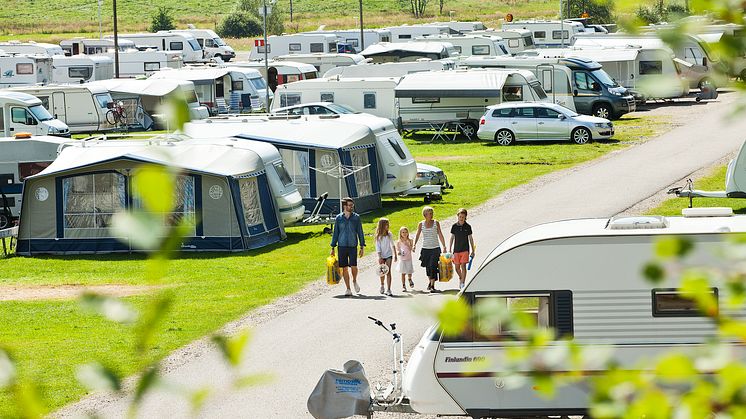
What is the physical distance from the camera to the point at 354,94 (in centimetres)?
4091

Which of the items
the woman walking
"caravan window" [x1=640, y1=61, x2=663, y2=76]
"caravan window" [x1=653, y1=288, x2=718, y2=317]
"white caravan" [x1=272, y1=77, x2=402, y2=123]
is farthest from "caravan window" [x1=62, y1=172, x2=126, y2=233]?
"caravan window" [x1=640, y1=61, x2=663, y2=76]

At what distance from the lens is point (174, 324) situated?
16.6 metres

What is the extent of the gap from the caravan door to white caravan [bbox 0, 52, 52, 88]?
7620 millimetres

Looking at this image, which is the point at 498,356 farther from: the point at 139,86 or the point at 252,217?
the point at 139,86

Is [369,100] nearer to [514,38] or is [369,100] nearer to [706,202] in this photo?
[706,202]

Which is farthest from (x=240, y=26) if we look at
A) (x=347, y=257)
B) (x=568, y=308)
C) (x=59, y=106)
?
(x=568, y=308)

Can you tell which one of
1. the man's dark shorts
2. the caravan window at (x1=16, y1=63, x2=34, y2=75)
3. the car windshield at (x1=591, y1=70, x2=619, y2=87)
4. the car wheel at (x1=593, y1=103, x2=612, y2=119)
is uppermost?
the caravan window at (x1=16, y1=63, x2=34, y2=75)

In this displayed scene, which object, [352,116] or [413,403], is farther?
[352,116]

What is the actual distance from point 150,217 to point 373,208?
2466 centimetres

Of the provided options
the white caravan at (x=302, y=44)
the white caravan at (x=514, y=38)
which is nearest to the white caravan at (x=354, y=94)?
the white caravan at (x=514, y=38)

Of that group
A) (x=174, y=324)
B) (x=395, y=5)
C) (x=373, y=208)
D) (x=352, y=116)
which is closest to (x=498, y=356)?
(x=174, y=324)

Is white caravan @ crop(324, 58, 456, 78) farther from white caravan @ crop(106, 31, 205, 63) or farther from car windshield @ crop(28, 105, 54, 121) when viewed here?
white caravan @ crop(106, 31, 205, 63)

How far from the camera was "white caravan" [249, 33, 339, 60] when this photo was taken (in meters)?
62.5

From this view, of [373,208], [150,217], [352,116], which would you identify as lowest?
[373,208]
